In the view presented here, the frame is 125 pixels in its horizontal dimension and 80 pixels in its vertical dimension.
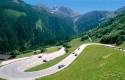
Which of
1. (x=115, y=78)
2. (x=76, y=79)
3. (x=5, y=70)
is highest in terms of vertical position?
(x=115, y=78)

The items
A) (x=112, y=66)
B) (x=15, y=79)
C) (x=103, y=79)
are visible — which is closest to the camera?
(x=103, y=79)

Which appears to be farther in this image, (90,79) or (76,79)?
(76,79)

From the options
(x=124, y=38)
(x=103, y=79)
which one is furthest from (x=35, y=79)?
(x=124, y=38)

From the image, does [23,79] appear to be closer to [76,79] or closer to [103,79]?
[76,79]

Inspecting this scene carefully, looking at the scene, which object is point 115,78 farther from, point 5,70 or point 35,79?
point 5,70

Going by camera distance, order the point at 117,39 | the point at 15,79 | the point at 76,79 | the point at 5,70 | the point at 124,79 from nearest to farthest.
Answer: the point at 124,79 → the point at 76,79 → the point at 15,79 → the point at 5,70 → the point at 117,39

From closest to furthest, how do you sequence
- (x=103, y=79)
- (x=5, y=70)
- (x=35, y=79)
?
1. (x=103, y=79)
2. (x=35, y=79)
3. (x=5, y=70)

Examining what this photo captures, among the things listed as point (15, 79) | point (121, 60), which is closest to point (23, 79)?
point (15, 79)

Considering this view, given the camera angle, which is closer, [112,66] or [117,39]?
[112,66]

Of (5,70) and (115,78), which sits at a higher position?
(115,78)
